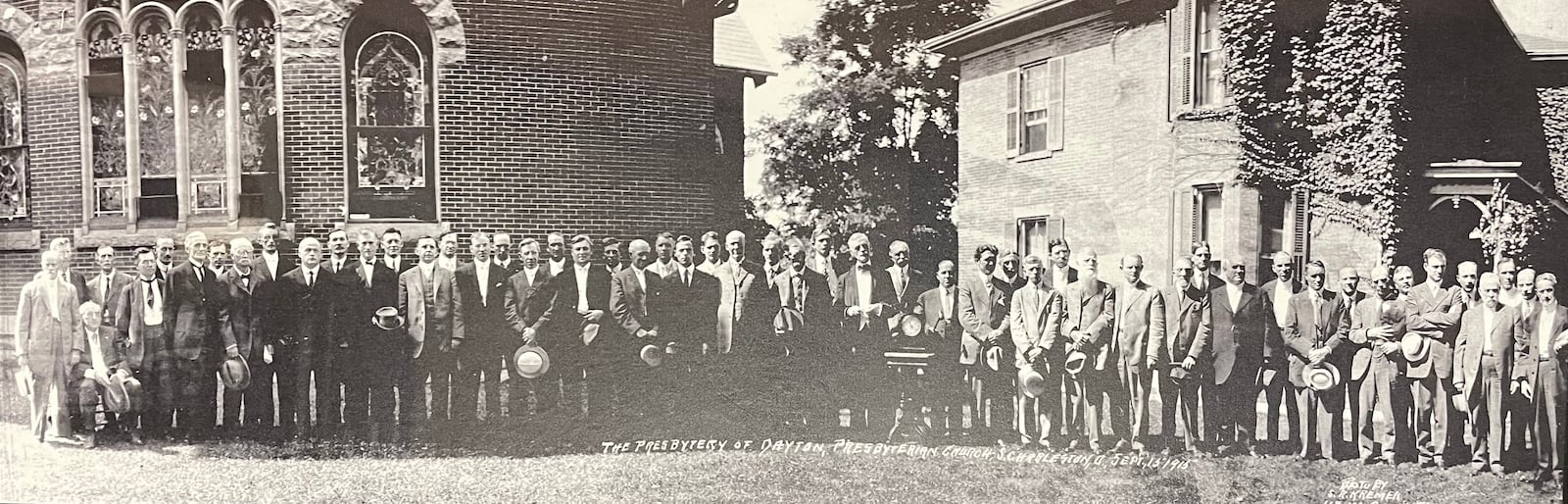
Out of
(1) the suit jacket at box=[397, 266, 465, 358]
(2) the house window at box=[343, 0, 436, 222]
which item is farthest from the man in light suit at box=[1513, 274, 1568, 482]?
(2) the house window at box=[343, 0, 436, 222]

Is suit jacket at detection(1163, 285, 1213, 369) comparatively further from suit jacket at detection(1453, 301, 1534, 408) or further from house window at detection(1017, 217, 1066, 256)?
suit jacket at detection(1453, 301, 1534, 408)

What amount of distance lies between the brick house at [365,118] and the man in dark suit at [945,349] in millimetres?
1177

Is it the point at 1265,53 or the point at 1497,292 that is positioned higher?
the point at 1265,53

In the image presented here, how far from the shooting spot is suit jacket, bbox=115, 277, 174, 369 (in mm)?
5414

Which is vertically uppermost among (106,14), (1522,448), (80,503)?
(106,14)

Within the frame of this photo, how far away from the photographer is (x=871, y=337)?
5117 mm

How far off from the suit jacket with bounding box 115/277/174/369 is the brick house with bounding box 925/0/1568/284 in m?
4.41

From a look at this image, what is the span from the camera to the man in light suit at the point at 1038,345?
5.11 meters

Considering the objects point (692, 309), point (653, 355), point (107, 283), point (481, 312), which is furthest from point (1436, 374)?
point (107, 283)

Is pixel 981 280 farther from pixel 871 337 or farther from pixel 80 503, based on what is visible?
pixel 80 503

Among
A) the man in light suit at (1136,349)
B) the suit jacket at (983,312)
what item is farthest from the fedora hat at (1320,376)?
the suit jacket at (983,312)

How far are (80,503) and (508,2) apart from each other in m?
3.71

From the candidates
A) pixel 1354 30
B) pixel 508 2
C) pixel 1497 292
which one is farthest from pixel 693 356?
pixel 1497 292

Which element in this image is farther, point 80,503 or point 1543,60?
point 80,503
